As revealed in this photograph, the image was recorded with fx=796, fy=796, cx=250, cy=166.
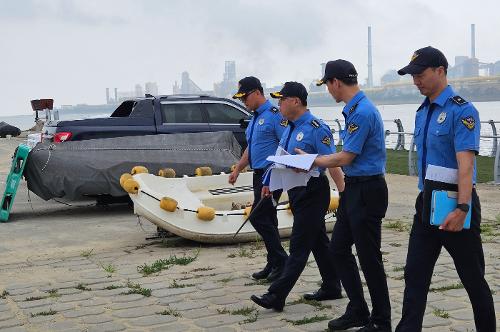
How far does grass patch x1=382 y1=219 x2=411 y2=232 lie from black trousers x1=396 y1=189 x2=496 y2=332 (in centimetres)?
508

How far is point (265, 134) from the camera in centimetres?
690

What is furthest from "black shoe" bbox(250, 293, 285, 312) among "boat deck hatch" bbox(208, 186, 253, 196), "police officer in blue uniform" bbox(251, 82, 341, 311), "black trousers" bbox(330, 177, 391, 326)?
"boat deck hatch" bbox(208, 186, 253, 196)

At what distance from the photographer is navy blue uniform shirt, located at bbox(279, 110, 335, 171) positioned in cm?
585

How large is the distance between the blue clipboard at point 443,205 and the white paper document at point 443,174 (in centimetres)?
7

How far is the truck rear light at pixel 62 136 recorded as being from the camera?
40.8ft

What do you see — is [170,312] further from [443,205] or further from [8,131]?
[8,131]

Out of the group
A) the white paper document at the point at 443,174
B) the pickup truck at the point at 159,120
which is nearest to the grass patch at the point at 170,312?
the white paper document at the point at 443,174

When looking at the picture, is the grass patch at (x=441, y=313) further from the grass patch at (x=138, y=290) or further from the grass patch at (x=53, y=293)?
the grass patch at (x=53, y=293)

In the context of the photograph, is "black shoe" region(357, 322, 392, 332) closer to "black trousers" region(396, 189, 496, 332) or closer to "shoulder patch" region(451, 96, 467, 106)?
"black trousers" region(396, 189, 496, 332)

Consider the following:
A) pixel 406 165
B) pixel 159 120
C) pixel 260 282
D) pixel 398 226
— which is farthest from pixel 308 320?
pixel 406 165

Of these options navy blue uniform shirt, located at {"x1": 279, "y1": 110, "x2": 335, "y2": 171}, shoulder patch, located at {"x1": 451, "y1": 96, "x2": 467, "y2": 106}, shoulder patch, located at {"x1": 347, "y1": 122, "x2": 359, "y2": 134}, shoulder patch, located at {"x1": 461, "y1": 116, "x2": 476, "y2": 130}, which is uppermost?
shoulder patch, located at {"x1": 451, "y1": 96, "x2": 467, "y2": 106}

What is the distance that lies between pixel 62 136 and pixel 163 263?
17.2 feet

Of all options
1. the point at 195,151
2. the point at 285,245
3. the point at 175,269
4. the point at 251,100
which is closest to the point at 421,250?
the point at 251,100

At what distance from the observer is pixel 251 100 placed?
6.99 m
